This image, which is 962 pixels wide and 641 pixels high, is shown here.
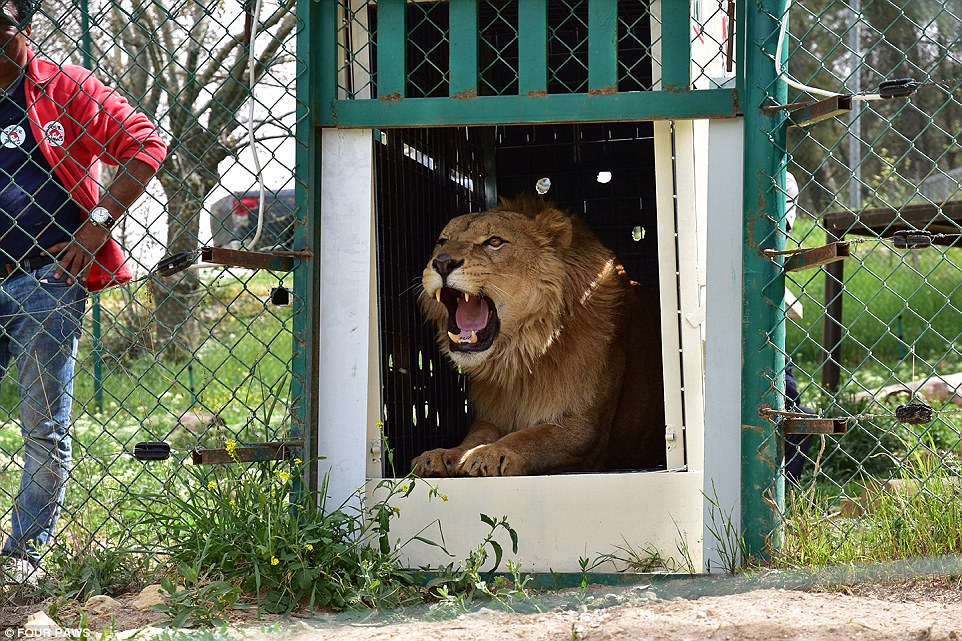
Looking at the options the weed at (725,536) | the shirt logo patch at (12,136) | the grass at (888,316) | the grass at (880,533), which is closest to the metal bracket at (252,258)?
the shirt logo patch at (12,136)

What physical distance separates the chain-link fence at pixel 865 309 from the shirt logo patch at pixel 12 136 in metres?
2.81

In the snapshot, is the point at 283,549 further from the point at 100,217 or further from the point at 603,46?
the point at 603,46

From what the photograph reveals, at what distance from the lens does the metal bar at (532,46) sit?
3.69 metres

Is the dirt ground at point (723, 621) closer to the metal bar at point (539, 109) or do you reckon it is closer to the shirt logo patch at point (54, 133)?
the metal bar at point (539, 109)

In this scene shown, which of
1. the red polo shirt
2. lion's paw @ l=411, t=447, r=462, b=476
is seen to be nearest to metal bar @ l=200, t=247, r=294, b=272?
the red polo shirt

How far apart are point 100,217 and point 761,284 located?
246 cm

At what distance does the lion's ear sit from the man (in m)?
1.66

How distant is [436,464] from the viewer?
3977 mm

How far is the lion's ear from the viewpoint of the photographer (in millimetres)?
4668

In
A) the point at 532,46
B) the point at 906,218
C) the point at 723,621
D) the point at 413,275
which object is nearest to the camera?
the point at 723,621

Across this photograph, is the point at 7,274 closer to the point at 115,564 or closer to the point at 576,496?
the point at 115,564

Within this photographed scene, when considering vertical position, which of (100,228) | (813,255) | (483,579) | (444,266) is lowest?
(483,579)

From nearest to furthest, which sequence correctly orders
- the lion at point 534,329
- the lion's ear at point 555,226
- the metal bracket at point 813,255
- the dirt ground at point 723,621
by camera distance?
1. the dirt ground at point 723,621
2. the metal bracket at point 813,255
3. the lion at point 534,329
4. the lion's ear at point 555,226

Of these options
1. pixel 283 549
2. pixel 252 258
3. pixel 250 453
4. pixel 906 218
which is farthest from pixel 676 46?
pixel 906 218
